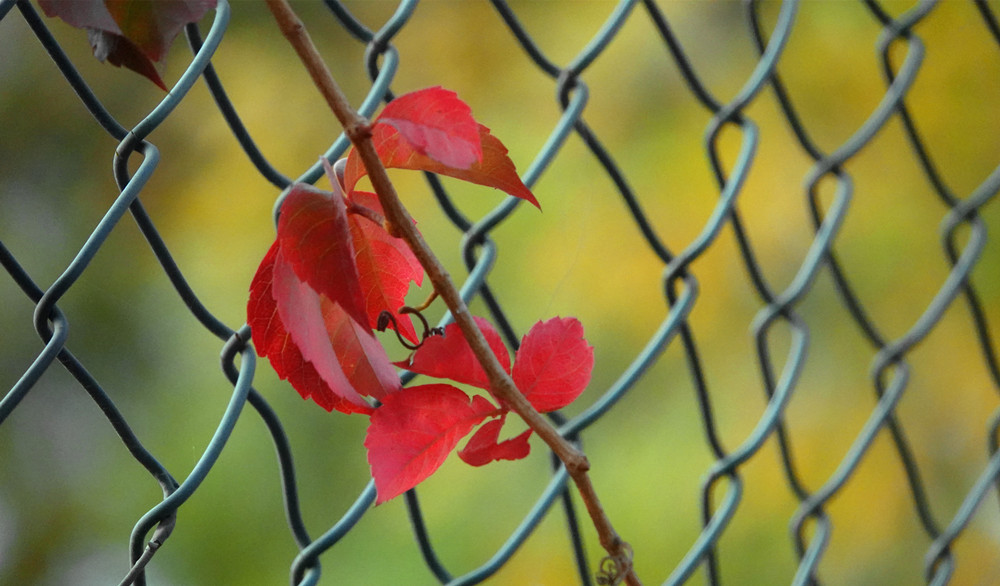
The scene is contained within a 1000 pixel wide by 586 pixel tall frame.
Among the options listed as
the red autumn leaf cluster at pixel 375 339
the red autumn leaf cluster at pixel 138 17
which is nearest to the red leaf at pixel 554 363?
the red autumn leaf cluster at pixel 375 339

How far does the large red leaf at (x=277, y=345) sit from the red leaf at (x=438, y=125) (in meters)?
0.07

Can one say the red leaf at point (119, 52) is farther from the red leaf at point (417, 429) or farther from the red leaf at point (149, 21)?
the red leaf at point (417, 429)

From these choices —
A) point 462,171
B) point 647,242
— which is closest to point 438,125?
point 462,171

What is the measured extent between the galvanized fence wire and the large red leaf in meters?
0.07

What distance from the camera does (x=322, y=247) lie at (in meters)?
0.23

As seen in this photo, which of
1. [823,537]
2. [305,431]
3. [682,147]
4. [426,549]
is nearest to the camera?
[426,549]

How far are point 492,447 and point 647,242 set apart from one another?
36 cm

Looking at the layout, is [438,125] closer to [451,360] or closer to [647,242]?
[451,360]

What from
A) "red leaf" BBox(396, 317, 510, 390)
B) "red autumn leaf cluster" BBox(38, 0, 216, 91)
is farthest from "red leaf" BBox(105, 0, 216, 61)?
"red leaf" BBox(396, 317, 510, 390)

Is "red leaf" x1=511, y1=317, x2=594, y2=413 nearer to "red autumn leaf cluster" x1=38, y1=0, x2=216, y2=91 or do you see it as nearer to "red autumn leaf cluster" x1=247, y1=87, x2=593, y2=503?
"red autumn leaf cluster" x1=247, y1=87, x2=593, y2=503

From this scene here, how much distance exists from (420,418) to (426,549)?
217mm

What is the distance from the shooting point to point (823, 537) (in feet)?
1.95

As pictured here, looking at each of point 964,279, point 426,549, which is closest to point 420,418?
point 426,549

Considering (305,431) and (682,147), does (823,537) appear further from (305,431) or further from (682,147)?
(682,147)
